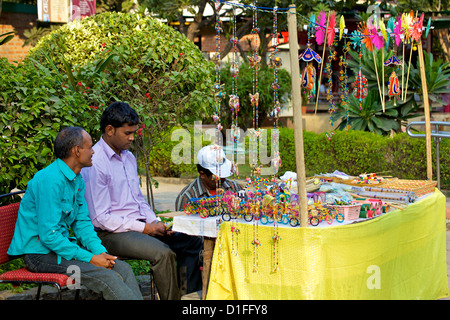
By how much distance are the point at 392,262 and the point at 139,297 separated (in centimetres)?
187

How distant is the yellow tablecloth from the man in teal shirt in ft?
2.17

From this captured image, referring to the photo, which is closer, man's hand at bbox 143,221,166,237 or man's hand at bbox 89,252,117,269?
man's hand at bbox 89,252,117,269

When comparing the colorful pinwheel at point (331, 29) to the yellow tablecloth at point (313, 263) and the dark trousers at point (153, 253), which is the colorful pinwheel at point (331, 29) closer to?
the yellow tablecloth at point (313, 263)

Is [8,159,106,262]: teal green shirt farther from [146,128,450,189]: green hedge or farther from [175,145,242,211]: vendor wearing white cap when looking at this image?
[146,128,450,189]: green hedge

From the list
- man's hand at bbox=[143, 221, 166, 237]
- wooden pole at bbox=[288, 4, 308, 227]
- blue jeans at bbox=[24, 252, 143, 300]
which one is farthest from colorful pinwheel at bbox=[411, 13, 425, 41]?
blue jeans at bbox=[24, 252, 143, 300]

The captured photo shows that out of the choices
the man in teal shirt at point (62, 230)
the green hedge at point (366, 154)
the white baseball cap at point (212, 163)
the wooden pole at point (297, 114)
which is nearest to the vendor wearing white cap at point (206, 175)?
the white baseball cap at point (212, 163)

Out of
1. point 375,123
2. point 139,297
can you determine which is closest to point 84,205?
point 139,297

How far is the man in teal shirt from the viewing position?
343 centimetres

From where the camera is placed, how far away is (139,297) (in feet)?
12.0

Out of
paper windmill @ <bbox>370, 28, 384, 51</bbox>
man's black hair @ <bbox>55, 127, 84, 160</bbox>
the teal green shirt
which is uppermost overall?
paper windmill @ <bbox>370, 28, 384, 51</bbox>

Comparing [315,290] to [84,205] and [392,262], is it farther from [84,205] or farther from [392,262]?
[84,205]

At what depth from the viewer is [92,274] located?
345 centimetres

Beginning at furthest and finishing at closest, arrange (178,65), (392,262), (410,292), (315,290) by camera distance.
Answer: (178,65) → (410,292) → (392,262) → (315,290)

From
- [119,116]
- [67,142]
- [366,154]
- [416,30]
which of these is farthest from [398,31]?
[366,154]
